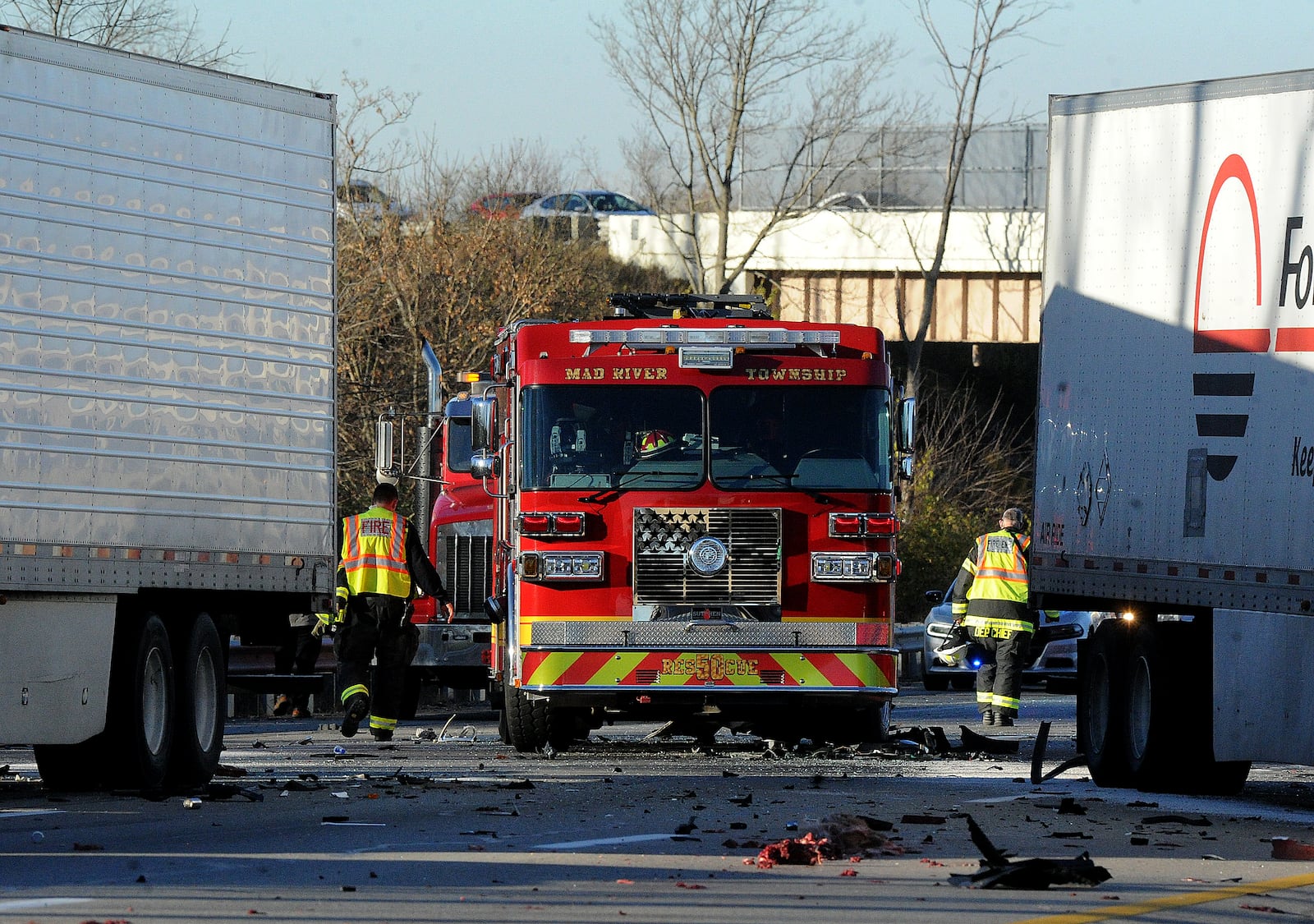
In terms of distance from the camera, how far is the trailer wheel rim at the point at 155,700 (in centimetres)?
1252

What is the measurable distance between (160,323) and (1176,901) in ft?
22.2

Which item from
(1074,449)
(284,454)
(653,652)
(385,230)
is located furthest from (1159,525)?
(385,230)

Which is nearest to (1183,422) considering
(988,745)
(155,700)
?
(988,745)

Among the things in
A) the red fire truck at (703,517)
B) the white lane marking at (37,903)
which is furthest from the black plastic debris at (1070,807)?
the white lane marking at (37,903)

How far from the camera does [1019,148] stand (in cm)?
4866

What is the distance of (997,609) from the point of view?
20.0m

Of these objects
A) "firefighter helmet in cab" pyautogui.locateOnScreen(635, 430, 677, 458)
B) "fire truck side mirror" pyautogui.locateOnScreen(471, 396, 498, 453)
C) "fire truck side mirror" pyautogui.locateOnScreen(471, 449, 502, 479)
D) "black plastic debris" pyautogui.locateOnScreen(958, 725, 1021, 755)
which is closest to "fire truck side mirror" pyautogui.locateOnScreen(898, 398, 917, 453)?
"firefighter helmet in cab" pyautogui.locateOnScreen(635, 430, 677, 458)

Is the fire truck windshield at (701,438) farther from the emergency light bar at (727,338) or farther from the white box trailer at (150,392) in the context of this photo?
the white box trailer at (150,392)

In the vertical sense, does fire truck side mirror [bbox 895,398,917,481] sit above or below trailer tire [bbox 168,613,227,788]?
above

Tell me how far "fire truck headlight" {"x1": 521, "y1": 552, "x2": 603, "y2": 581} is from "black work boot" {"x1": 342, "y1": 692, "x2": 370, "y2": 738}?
2199mm

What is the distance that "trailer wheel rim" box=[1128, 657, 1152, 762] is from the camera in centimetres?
1358

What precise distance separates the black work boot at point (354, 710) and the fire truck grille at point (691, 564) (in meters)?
2.57

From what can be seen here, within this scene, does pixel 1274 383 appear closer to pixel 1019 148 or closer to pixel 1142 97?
pixel 1142 97

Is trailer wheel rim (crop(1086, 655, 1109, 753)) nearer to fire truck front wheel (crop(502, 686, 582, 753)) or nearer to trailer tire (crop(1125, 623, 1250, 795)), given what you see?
trailer tire (crop(1125, 623, 1250, 795))
